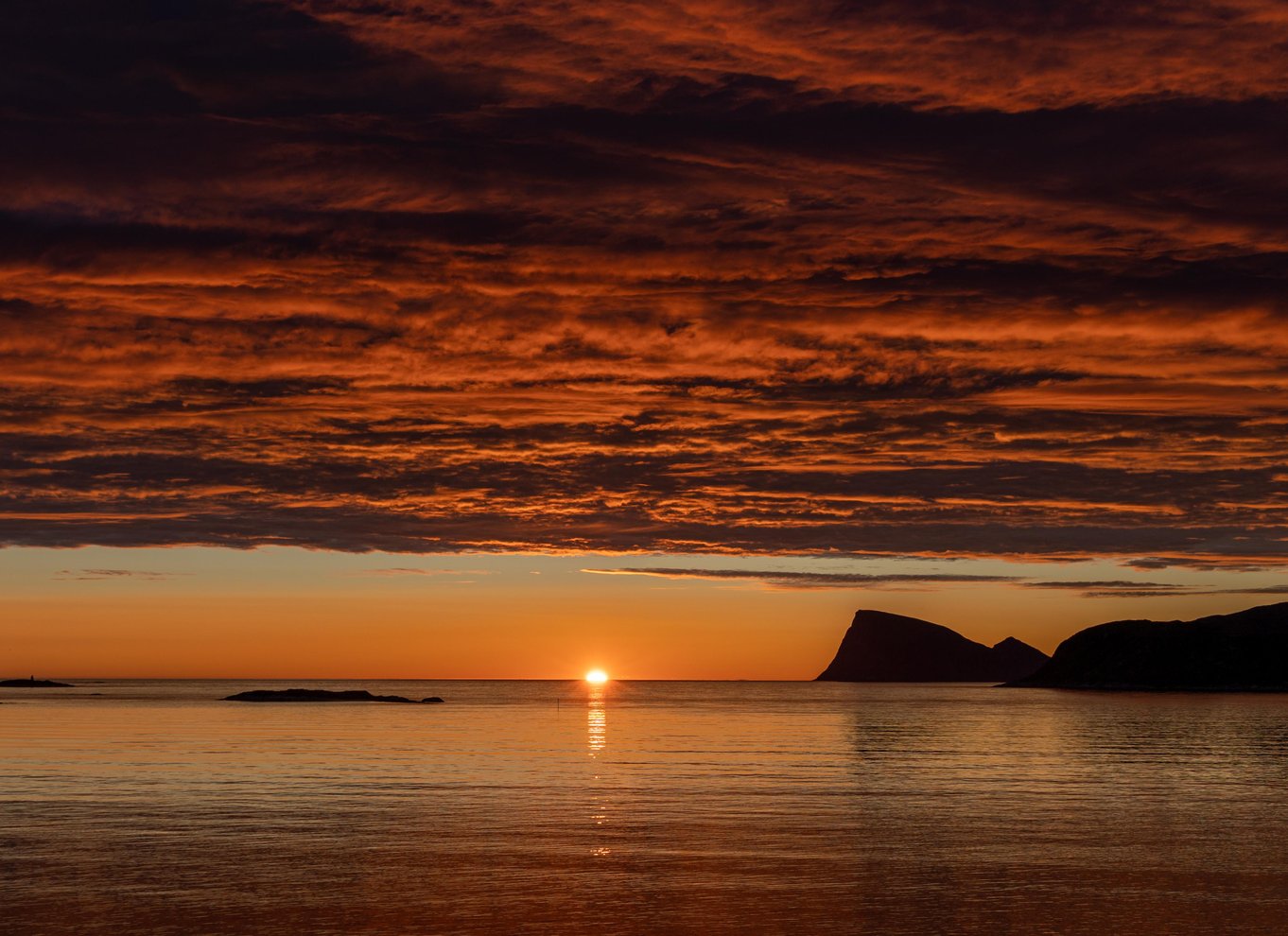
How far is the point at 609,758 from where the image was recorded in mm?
96375

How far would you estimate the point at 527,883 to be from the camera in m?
39.2

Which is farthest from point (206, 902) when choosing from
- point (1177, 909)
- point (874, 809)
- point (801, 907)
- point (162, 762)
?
point (162, 762)

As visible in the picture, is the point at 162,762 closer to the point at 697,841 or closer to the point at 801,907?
the point at 697,841

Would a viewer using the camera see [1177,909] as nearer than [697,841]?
Yes

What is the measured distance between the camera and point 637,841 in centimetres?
4825

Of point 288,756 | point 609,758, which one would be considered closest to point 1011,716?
point 609,758

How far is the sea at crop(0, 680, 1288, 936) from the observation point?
34.7 m

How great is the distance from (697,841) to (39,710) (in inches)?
6334

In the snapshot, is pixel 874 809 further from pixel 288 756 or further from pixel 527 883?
pixel 288 756

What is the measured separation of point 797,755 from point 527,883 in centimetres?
6473

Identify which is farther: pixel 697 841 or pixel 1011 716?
pixel 1011 716

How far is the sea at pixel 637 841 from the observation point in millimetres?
34719

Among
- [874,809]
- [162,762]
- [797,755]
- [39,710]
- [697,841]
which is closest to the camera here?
[697,841]

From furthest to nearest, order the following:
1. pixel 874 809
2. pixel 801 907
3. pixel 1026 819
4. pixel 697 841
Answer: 1. pixel 874 809
2. pixel 1026 819
3. pixel 697 841
4. pixel 801 907
